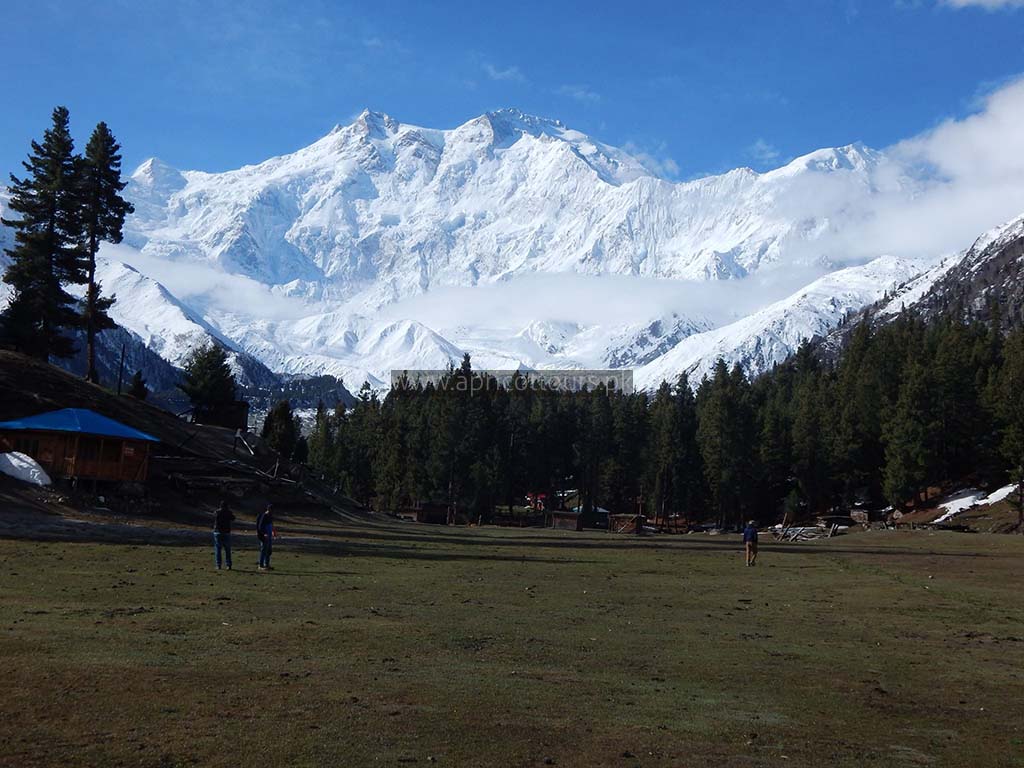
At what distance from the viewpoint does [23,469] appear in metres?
44.2

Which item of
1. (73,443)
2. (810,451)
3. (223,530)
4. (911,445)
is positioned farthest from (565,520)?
(223,530)

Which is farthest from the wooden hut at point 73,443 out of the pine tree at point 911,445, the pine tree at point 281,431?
the pine tree at point 911,445

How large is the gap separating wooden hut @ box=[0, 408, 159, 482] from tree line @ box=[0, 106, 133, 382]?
1987 cm

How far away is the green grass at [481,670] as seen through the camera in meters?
10.6

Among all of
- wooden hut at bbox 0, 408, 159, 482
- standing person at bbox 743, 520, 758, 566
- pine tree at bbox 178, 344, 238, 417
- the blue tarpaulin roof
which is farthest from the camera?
pine tree at bbox 178, 344, 238, 417

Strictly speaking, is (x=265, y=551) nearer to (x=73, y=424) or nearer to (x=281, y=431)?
(x=73, y=424)

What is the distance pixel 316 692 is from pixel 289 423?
11425 cm

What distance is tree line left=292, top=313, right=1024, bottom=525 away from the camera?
9381 centimetres

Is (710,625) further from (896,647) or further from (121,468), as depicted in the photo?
(121,468)

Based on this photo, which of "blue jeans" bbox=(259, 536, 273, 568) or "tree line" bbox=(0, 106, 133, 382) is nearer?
"blue jeans" bbox=(259, 536, 273, 568)

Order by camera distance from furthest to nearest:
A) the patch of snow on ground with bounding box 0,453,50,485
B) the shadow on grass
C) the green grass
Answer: the patch of snow on ground with bounding box 0,453,50,485, the shadow on grass, the green grass

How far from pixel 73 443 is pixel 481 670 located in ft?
128

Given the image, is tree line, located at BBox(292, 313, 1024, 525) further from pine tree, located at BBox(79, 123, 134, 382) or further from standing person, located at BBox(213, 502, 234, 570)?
standing person, located at BBox(213, 502, 234, 570)

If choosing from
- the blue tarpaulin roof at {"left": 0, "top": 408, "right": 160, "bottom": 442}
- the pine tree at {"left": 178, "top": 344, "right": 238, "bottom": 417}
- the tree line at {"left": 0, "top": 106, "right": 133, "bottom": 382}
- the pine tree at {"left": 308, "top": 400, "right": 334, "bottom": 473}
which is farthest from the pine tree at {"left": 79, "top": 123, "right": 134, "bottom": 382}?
the pine tree at {"left": 308, "top": 400, "right": 334, "bottom": 473}
